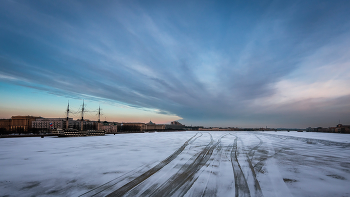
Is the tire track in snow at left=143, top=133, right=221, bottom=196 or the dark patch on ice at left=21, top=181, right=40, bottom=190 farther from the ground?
the tire track in snow at left=143, top=133, right=221, bottom=196

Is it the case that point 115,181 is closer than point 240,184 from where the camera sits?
No

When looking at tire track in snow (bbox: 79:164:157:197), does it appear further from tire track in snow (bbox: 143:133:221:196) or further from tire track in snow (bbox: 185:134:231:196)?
tire track in snow (bbox: 185:134:231:196)

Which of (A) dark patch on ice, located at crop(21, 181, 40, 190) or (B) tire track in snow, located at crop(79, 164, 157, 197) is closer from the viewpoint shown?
(B) tire track in snow, located at crop(79, 164, 157, 197)

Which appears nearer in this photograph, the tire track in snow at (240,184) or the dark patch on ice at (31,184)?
the tire track in snow at (240,184)

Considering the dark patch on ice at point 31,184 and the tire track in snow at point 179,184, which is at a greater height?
the tire track in snow at point 179,184

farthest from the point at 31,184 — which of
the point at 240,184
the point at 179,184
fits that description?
the point at 240,184

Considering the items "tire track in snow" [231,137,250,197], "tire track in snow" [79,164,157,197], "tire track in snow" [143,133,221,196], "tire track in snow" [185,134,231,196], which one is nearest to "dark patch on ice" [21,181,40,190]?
"tire track in snow" [79,164,157,197]

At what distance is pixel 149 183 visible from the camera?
34.3 feet

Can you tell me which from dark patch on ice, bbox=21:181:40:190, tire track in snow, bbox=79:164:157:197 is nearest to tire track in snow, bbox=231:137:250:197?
tire track in snow, bbox=79:164:157:197

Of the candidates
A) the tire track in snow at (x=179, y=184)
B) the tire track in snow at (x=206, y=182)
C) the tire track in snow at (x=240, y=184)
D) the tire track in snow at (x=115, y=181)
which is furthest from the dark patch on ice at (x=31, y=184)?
the tire track in snow at (x=240, y=184)

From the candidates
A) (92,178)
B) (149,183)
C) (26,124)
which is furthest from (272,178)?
(26,124)

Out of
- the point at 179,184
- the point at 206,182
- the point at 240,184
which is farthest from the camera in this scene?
the point at 206,182

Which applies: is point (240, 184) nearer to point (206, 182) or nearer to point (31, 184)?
point (206, 182)

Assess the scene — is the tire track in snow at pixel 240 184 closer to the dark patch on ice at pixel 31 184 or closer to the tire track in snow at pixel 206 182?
the tire track in snow at pixel 206 182
